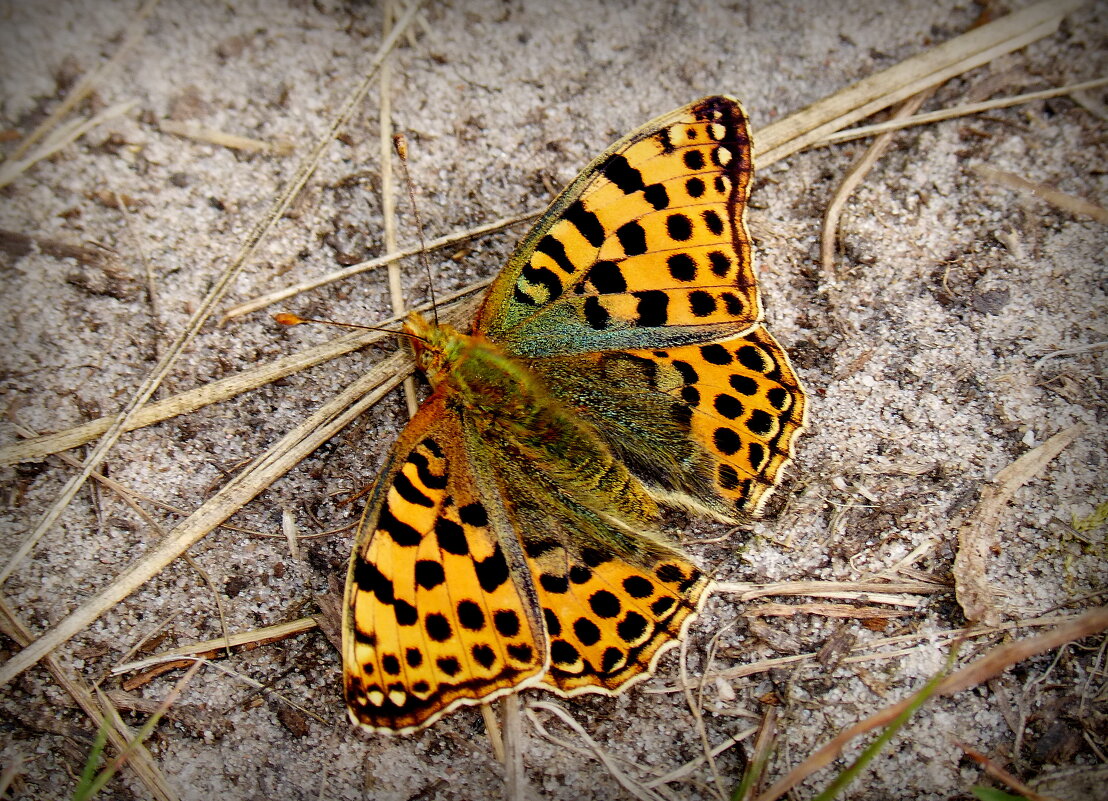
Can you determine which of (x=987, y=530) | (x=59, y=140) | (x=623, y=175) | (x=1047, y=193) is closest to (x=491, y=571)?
(x=623, y=175)

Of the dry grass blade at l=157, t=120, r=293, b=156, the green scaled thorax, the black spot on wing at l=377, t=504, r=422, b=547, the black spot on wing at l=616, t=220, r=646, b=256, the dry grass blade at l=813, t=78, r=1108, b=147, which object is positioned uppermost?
the dry grass blade at l=813, t=78, r=1108, b=147

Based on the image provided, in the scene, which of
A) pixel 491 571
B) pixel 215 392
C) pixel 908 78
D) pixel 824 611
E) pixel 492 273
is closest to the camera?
pixel 491 571

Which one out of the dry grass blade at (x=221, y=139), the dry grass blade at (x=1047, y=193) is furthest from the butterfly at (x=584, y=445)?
the dry grass blade at (x=1047, y=193)

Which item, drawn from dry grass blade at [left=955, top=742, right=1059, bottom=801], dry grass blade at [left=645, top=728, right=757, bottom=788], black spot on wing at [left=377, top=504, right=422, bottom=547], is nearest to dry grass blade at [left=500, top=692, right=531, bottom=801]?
dry grass blade at [left=645, top=728, right=757, bottom=788]

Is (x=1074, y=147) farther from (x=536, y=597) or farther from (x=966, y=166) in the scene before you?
(x=536, y=597)

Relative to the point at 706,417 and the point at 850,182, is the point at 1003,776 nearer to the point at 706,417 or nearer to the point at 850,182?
the point at 706,417

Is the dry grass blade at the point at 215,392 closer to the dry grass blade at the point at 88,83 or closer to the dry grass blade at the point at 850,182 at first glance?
the dry grass blade at the point at 88,83

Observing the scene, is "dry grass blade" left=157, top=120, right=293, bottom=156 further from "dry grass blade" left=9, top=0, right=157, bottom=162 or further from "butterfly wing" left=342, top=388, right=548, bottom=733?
"butterfly wing" left=342, top=388, right=548, bottom=733
